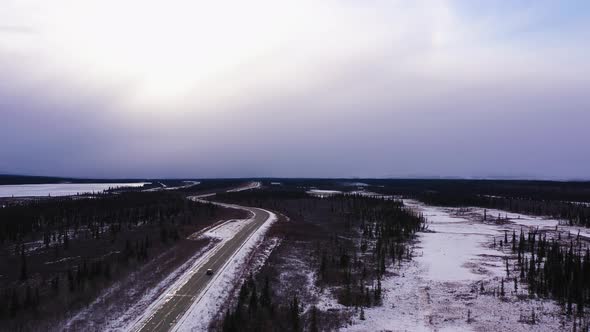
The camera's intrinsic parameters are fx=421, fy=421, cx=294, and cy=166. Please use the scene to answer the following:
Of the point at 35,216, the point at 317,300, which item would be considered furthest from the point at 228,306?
the point at 35,216

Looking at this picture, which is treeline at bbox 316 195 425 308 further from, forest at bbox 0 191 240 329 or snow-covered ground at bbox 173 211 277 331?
forest at bbox 0 191 240 329

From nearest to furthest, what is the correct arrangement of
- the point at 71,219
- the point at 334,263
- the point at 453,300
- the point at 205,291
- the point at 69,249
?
the point at 205,291
the point at 453,300
the point at 334,263
the point at 69,249
the point at 71,219

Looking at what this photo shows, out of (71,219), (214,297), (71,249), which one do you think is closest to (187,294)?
(214,297)

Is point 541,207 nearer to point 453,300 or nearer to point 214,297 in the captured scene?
point 453,300

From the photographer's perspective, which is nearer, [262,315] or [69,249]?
[262,315]

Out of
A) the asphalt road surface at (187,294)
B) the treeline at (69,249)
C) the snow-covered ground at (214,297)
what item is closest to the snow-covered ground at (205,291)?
the snow-covered ground at (214,297)

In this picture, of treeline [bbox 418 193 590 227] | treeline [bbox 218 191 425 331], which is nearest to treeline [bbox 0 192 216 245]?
treeline [bbox 218 191 425 331]

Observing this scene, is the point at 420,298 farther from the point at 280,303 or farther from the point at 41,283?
the point at 41,283

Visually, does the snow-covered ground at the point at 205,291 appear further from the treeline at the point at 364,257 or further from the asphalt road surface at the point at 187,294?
the treeline at the point at 364,257
